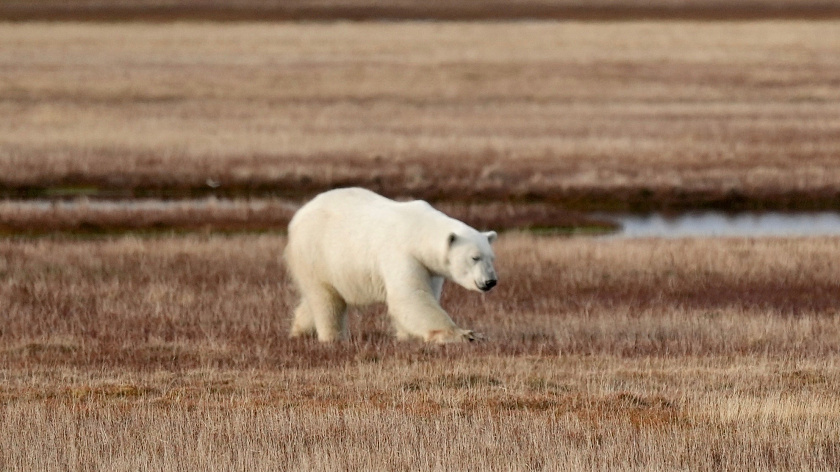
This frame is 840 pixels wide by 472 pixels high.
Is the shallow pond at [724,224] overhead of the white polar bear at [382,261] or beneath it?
beneath

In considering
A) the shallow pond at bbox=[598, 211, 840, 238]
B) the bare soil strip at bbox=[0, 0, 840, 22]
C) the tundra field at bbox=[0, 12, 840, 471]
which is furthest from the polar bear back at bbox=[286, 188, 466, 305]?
the bare soil strip at bbox=[0, 0, 840, 22]

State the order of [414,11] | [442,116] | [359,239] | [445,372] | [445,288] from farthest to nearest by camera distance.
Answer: [414,11]
[442,116]
[445,288]
[359,239]
[445,372]

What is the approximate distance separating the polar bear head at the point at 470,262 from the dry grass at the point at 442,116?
1484 cm

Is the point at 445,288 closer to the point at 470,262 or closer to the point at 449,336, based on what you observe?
the point at 449,336

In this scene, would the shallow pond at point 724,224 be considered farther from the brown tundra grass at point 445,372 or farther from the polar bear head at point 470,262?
the polar bear head at point 470,262

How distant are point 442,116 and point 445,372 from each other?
28715 millimetres

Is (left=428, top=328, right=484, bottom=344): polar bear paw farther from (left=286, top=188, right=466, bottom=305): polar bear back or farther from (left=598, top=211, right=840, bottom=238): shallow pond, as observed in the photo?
(left=598, top=211, right=840, bottom=238): shallow pond

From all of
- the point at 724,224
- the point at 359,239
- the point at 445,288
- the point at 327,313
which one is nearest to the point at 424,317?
the point at 359,239

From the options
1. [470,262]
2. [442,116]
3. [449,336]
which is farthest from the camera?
[442,116]

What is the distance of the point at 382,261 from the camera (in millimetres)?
11734

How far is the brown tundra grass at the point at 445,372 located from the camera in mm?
7891

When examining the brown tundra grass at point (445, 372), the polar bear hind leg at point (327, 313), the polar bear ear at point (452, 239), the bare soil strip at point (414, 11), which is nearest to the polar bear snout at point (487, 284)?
the polar bear ear at point (452, 239)

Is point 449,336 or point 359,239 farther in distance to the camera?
point 359,239

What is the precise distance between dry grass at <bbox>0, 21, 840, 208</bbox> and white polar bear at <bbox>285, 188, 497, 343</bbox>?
45.3ft
